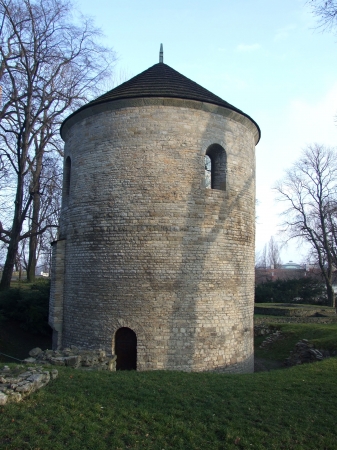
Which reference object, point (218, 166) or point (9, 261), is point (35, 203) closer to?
point (9, 261)

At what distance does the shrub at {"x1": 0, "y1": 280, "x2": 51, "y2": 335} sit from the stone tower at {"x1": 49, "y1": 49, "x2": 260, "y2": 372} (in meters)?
4.34

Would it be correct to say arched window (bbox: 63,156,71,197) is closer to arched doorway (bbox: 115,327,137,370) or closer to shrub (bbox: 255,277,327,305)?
arched doorway (bbox: 115,327,137,370)

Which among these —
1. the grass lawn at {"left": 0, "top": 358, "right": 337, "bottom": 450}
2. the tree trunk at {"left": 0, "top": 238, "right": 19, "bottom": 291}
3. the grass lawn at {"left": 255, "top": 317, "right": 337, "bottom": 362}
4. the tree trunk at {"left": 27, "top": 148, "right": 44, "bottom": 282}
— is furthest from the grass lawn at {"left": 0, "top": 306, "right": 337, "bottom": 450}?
the tree trunk at {"left": 27, "top": 148, "right": 44, "bottom": 282}

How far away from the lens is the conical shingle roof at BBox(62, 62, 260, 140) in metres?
10.5

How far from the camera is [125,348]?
33.1 feet

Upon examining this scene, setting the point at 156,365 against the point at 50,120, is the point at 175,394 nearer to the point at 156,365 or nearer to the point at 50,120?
the point at 156,365

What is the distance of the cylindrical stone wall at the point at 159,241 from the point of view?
9.85m

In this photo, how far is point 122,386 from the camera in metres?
6.70

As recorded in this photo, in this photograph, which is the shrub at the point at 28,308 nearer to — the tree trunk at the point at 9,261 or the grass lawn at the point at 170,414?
the tree trunk at the point at 9,261

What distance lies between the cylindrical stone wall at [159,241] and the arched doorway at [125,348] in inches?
10.3

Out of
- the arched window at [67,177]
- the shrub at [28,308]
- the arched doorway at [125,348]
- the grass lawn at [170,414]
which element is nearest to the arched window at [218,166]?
the arched window at [67,177]

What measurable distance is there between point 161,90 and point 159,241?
438 centimetres

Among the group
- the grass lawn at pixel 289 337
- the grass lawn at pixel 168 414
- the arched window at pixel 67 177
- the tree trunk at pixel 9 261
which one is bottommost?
the grass lawn at pixel 289 337

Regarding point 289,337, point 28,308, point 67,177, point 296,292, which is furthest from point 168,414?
point 296,292
